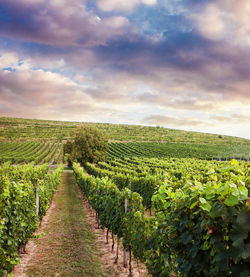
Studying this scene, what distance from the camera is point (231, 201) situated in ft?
6.75

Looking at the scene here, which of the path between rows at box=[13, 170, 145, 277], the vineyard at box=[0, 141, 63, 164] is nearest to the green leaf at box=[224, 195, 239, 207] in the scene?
the path between rows at box=[13, 170, 145, 277]

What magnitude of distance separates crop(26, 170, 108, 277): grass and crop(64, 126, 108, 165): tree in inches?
1347

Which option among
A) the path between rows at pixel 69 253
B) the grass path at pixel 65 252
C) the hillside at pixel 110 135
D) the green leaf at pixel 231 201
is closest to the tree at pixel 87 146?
the path between rows at pixel 69 253

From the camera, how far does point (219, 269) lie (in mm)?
2213

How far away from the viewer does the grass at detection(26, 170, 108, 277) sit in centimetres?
609

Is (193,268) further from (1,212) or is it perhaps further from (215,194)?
(1,212)

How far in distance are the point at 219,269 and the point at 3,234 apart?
17.9 feet

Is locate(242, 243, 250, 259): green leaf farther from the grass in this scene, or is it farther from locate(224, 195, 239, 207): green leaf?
the grass

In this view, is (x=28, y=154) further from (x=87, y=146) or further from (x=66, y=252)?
(x=66, y=252)

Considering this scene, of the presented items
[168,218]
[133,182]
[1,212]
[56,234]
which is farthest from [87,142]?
[168,218]

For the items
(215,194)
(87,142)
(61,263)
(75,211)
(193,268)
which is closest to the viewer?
(215,194)

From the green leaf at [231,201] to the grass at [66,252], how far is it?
5.21 meters

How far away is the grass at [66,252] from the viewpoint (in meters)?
6.09

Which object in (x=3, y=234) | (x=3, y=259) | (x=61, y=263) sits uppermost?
(x=3, y=234)
